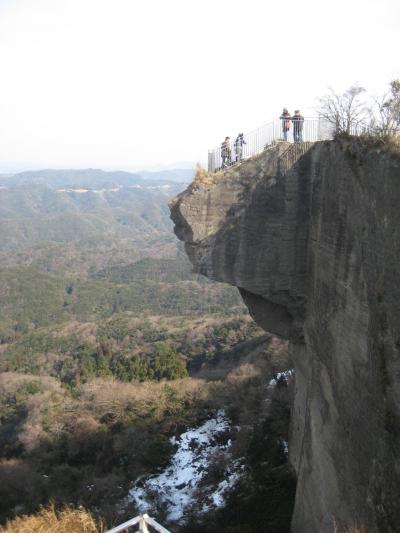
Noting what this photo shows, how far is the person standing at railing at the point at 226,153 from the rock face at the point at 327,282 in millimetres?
1282

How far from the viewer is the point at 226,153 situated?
1379 centimetres

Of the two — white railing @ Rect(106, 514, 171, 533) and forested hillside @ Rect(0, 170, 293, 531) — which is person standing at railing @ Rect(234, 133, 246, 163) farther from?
forested hillside @ Rect(0, 170, 293, 531)

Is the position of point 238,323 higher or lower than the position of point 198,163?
lower

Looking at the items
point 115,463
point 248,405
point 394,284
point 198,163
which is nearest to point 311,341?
point 394,284

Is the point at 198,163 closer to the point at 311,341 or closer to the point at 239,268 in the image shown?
the point at 239,268

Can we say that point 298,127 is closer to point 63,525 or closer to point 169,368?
point 63,525

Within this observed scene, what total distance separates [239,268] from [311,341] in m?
2.45

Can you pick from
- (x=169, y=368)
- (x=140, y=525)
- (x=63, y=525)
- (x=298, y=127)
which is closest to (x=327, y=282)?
(x=298, y=127)

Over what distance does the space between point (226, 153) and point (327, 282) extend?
16.8ft

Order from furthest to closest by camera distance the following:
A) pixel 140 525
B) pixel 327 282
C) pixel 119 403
→ pixel 119 403, pixel 327 282, pixel 140 525

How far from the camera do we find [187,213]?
41.3 feet

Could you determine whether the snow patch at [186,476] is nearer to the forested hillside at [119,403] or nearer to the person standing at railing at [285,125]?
the forested hillside at [119,403]

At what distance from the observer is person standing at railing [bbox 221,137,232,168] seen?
44.9 feet

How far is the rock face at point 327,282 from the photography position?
8.06 meters
